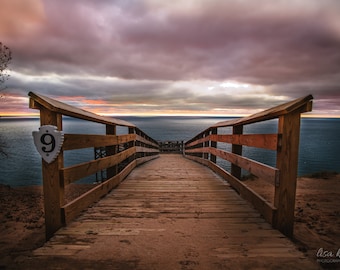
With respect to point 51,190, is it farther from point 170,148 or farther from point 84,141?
point 170,148

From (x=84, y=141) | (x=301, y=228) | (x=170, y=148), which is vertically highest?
(x=84, y=141)

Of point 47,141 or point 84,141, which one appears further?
point 84,141

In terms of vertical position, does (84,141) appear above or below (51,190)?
above

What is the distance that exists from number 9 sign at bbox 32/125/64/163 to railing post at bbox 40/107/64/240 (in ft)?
0.26

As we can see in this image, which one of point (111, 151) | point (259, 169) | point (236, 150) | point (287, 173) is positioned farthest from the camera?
point (236, 150)

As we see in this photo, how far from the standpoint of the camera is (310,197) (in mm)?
7117

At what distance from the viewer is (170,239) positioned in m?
2.19

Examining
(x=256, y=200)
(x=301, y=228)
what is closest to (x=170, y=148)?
(x=301, y=228)

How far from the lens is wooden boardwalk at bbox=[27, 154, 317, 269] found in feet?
5.87

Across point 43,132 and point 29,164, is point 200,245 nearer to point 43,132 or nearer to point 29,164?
point 43,132

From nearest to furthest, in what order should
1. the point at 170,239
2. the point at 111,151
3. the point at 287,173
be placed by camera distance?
the point at 170,239 < the point at 287,173 < the point at 111,151

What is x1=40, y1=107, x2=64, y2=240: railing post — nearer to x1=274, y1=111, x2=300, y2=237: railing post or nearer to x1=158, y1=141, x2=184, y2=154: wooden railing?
x1=274, y1=111, x2=300, y2=237: railing post

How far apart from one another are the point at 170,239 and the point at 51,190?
144 centimetres

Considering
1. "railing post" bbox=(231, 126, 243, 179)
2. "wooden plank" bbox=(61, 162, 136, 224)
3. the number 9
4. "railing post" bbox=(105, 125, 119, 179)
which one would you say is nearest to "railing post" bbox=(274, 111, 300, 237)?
"railing post" bbox=(231, 126, 243, 179)
